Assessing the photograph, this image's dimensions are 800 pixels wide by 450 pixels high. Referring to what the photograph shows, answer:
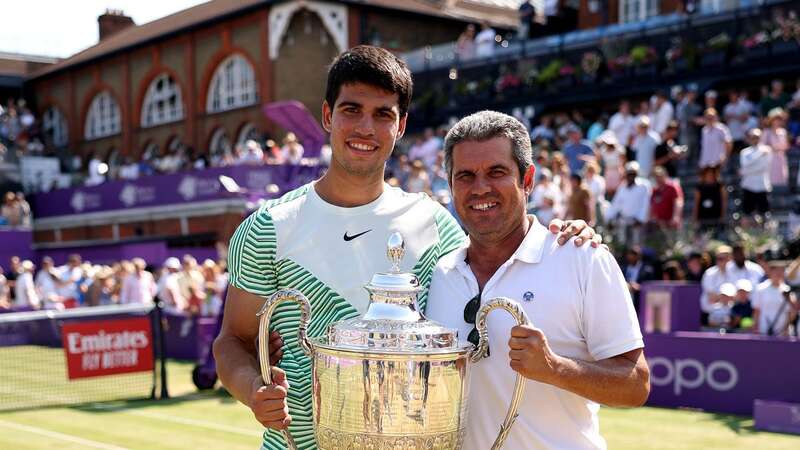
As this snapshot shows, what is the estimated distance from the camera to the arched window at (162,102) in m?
38.5

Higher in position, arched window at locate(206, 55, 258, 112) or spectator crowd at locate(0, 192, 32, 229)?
arched window at locate(206, 55, 258, 112)

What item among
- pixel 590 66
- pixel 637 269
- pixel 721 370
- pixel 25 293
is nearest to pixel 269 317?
pixel 721 370

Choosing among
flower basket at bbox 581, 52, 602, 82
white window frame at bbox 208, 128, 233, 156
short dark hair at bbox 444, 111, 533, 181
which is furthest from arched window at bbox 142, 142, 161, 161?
short dark hair at bbox 444, 111, 533, 181

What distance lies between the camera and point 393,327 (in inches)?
101

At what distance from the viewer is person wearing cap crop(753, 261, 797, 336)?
10.2m

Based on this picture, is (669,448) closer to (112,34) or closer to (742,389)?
(742,389)

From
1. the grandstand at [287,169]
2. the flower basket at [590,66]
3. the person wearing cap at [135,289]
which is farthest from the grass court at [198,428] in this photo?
the flower basket at [590,66]

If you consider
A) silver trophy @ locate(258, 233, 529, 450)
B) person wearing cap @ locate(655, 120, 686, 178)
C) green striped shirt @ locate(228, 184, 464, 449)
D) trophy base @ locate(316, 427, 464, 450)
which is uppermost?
Result: person wearing cap @ locate(655, 120, 686, 178)

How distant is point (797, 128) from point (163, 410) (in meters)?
10.5

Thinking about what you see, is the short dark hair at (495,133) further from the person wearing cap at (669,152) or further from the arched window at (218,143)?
the arched window at (218,143)

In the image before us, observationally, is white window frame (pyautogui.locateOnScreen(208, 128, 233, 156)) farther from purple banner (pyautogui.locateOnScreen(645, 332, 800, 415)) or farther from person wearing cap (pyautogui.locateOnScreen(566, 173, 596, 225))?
purple banner (pyautogui.locateOnScreen(645, 332, 800, 415))

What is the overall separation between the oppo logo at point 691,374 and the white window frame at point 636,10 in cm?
1835

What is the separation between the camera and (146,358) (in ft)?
40.2

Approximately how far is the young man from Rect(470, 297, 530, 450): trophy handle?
0.42 m
